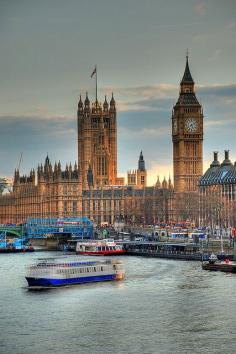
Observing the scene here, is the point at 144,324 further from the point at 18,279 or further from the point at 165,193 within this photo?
the point at 165,193

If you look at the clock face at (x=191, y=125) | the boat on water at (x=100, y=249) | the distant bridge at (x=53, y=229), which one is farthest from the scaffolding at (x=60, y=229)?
the clock face at (x=191, y=125)

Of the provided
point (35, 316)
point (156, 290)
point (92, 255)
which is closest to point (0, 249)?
point (92, 255)

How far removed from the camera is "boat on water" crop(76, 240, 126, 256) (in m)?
122

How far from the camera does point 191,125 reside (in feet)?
Result: 646

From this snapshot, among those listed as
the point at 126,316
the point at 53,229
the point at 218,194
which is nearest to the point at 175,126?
the point at 218,194

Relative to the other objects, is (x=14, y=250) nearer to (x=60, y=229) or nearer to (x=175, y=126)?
(x=60, y=229)

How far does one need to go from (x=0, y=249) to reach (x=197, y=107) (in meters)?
73.7

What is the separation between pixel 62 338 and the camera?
5991 cm

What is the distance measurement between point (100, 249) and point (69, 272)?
125 feet

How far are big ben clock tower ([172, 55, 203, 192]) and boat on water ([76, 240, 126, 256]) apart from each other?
A: 70121 mm

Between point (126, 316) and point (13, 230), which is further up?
point (13, 230)

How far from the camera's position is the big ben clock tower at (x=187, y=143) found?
195 meters

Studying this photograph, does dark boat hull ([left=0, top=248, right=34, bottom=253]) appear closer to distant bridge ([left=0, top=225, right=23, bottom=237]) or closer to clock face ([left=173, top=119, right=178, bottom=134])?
distant bridge ([left=0, top=225, right=23, bottom=237])

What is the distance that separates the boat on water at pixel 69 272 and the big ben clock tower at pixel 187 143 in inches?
4195
